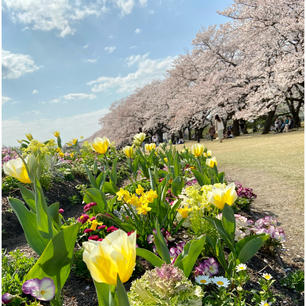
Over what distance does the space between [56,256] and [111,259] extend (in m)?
0.48

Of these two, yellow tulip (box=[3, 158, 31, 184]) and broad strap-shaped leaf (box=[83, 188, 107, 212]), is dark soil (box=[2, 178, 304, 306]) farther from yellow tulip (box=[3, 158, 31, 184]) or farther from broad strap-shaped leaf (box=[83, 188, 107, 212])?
yellow tulip (box=[3, 158, 31, 184])

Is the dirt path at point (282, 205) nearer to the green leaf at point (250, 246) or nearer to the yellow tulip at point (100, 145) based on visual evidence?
the green leaf at point (250, 246)

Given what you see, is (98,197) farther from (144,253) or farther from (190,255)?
(190,255)

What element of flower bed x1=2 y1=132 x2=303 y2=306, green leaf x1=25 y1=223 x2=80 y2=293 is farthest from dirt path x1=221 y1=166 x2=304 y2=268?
green leaf x1=25 y1=223 x2=80 y2=293

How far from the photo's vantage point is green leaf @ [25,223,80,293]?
1015 mm

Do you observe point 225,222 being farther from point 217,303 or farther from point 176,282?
point 176,282

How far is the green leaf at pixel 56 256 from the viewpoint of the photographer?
3.33ft

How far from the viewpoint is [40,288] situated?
3.20ft

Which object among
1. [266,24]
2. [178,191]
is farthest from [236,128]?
[178,191]

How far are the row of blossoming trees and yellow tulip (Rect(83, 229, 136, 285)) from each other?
622 inches

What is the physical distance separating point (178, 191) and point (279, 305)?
4.59ft

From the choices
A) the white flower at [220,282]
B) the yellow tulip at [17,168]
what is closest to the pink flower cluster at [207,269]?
the white flower at [220,282]

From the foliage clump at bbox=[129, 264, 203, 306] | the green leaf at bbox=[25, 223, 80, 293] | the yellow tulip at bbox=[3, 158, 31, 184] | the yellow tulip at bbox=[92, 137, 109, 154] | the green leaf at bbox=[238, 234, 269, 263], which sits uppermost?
the yellow tulip at bbox=[92, 137, 109, 154]

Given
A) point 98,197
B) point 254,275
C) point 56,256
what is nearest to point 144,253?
point 56,256
